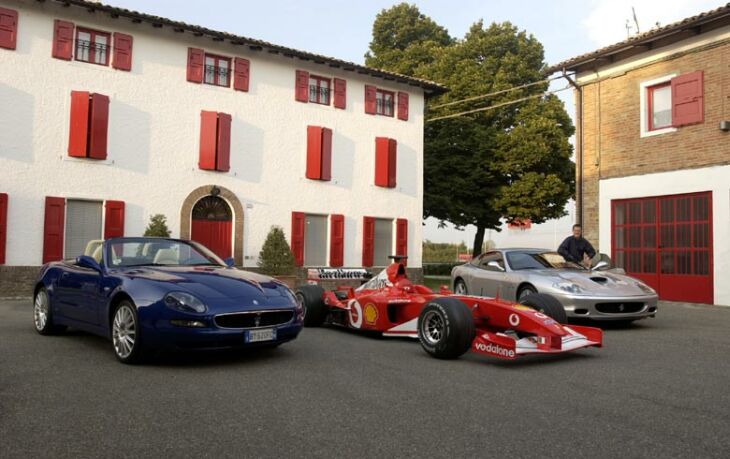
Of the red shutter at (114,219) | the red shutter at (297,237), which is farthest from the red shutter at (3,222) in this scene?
the red shutter at (297,237)

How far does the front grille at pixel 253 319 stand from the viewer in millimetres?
5790

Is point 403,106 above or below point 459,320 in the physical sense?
above

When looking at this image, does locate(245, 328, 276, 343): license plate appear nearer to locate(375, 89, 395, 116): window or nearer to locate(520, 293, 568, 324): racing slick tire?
locate(520, 293, 568, 324): racing slick tire

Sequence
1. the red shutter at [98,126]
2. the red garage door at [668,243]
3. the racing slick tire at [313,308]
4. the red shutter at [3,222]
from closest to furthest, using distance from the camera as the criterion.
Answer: the racing slick tire at [313,308]
the red garage door at [668,243]
the red shutter at [3,222]
the red shutter at [98,126]

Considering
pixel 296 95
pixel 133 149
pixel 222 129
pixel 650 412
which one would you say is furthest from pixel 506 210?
pixel 650 412

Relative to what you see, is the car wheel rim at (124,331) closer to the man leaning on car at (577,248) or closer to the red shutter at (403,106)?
the man leaning on car at (577,248)

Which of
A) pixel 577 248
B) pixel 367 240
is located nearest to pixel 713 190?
pixel 577 248

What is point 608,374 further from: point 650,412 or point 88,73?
point 88,73

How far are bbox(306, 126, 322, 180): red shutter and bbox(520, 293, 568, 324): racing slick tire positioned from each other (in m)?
13.7

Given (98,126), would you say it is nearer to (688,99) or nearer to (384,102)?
(384,102)

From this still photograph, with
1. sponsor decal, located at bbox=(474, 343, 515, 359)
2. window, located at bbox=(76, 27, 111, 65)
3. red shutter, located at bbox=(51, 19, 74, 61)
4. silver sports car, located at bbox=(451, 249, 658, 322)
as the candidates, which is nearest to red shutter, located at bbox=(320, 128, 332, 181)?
window, located at bbox=(76, 27, 111, 65)

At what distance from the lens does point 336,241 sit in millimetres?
20797

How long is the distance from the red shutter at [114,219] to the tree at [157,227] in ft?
2.35

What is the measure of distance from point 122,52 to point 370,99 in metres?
8.46
